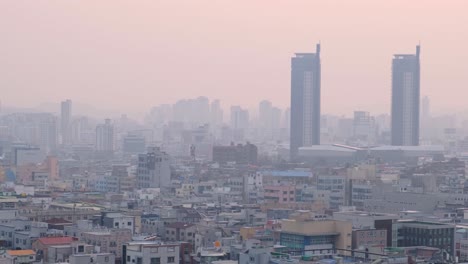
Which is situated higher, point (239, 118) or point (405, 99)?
point (405, 99)

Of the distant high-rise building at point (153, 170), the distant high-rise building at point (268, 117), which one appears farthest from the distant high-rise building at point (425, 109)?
the distant high-rise building at point (153, 170)

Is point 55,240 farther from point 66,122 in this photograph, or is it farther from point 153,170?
point 66,122

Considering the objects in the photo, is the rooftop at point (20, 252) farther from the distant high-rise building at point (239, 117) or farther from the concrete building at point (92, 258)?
the distant high-rise building at point (239, 117)

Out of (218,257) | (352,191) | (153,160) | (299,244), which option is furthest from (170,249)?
(153,160)

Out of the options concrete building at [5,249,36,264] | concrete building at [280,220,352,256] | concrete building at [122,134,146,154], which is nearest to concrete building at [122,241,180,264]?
concrete building at [5,249,36,264]

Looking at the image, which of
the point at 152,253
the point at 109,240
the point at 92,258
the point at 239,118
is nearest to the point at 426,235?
the point at 109,240

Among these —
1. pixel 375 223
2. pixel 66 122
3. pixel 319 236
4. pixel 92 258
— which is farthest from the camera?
pixel 66 122

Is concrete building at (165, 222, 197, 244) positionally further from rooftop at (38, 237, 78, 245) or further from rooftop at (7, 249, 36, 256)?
rooftop at (7, 249, 36, 256)

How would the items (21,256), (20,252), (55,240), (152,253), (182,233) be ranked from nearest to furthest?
(152,253)
(21,256)
(20,252)
(55,240)
(182,233)
